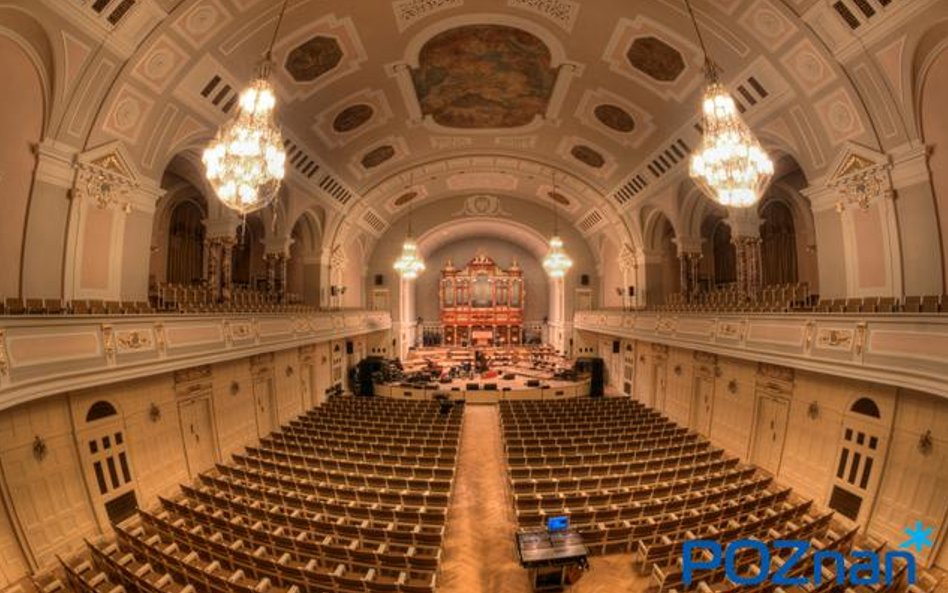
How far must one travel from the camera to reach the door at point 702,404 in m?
12.8

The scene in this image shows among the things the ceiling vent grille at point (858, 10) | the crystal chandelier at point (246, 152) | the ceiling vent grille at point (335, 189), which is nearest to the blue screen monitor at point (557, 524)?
the crystal chandelier at point (246, 152)

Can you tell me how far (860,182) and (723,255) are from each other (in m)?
11.7

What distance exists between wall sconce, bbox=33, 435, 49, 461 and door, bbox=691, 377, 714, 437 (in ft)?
47.0

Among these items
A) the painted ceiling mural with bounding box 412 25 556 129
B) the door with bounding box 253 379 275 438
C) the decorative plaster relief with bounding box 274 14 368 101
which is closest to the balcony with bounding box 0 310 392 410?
the door with bounding box 253 379 275 438

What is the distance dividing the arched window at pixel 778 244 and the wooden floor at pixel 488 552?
44.5ft

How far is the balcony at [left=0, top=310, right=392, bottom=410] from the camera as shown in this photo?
18.9 ft

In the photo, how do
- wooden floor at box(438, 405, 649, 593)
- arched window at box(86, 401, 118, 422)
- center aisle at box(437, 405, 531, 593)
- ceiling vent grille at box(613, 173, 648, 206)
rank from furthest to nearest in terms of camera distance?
ceiling vent grille at box(613, 173, 648, 206)
arched window at box(86, 401, 118, 422)
center aisle at box(437, 405, 531, 593)
wooden floor at box(438, 405, 649, 593)

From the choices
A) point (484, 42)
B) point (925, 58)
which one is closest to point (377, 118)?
point (484, 42)

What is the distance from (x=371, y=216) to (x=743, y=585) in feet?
71.3

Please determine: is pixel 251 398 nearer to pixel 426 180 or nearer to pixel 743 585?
pixel 743 585

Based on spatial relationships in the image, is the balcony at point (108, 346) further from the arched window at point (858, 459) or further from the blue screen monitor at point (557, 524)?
the arched window at point (858, 459)

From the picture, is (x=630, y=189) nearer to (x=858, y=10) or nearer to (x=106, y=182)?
(x=858, y=10)

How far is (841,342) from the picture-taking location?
296 inches

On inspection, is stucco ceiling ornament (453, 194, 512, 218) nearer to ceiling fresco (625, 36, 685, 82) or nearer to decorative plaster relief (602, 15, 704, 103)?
decorative plaster relief (602, 15, 704, 103)
